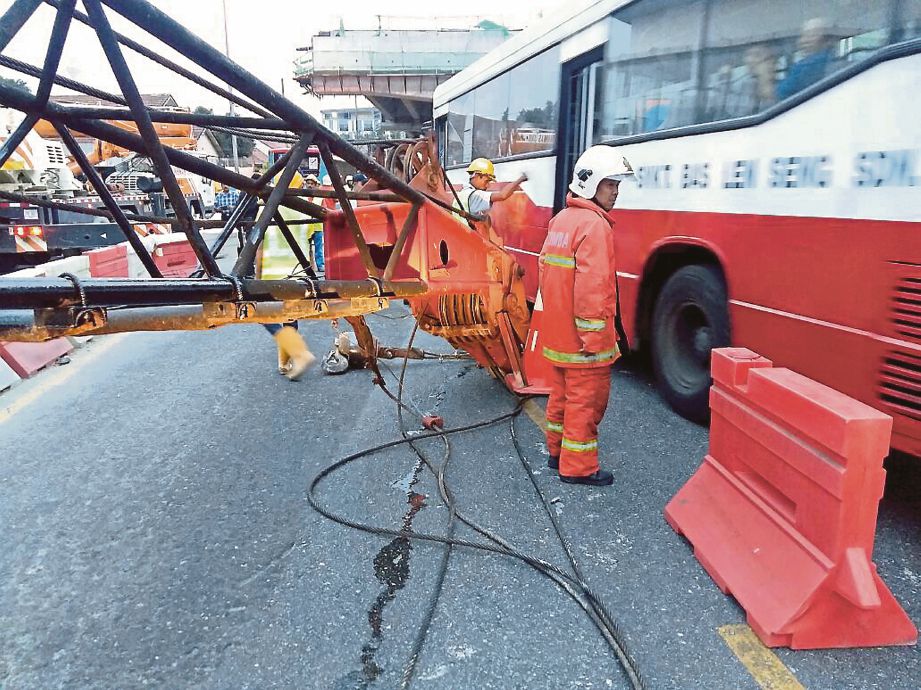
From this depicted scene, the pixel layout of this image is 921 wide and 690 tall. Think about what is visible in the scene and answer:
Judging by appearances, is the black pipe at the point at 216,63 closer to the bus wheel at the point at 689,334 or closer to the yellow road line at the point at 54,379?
the bus wheel at the point at 689,334

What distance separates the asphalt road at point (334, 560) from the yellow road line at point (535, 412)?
0.09 meters

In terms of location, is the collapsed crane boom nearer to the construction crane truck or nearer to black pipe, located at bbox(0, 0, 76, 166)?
black pipe, located at bbox(0, 0, 76, 166)

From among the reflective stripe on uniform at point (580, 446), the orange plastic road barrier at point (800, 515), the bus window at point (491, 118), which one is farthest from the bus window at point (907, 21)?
the bus window at point (491, 118)

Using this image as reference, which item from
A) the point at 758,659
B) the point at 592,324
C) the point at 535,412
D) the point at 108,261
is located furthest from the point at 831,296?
the point at 108,261

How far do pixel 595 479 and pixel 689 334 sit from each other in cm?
179

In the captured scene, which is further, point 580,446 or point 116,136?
point 580,446

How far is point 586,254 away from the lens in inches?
141

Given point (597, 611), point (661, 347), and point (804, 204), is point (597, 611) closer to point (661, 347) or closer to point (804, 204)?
point (804, 204)

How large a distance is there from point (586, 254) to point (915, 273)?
4.85 feet

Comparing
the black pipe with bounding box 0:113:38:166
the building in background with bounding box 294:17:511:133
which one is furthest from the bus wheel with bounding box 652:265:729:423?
the building in background with bounding box 294:17:511:133

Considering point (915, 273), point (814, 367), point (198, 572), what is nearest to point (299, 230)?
point (198, 572)

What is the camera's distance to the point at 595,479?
3.75 m

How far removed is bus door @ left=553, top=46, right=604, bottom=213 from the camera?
592cm

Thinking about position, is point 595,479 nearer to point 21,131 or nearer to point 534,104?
point 21,131
